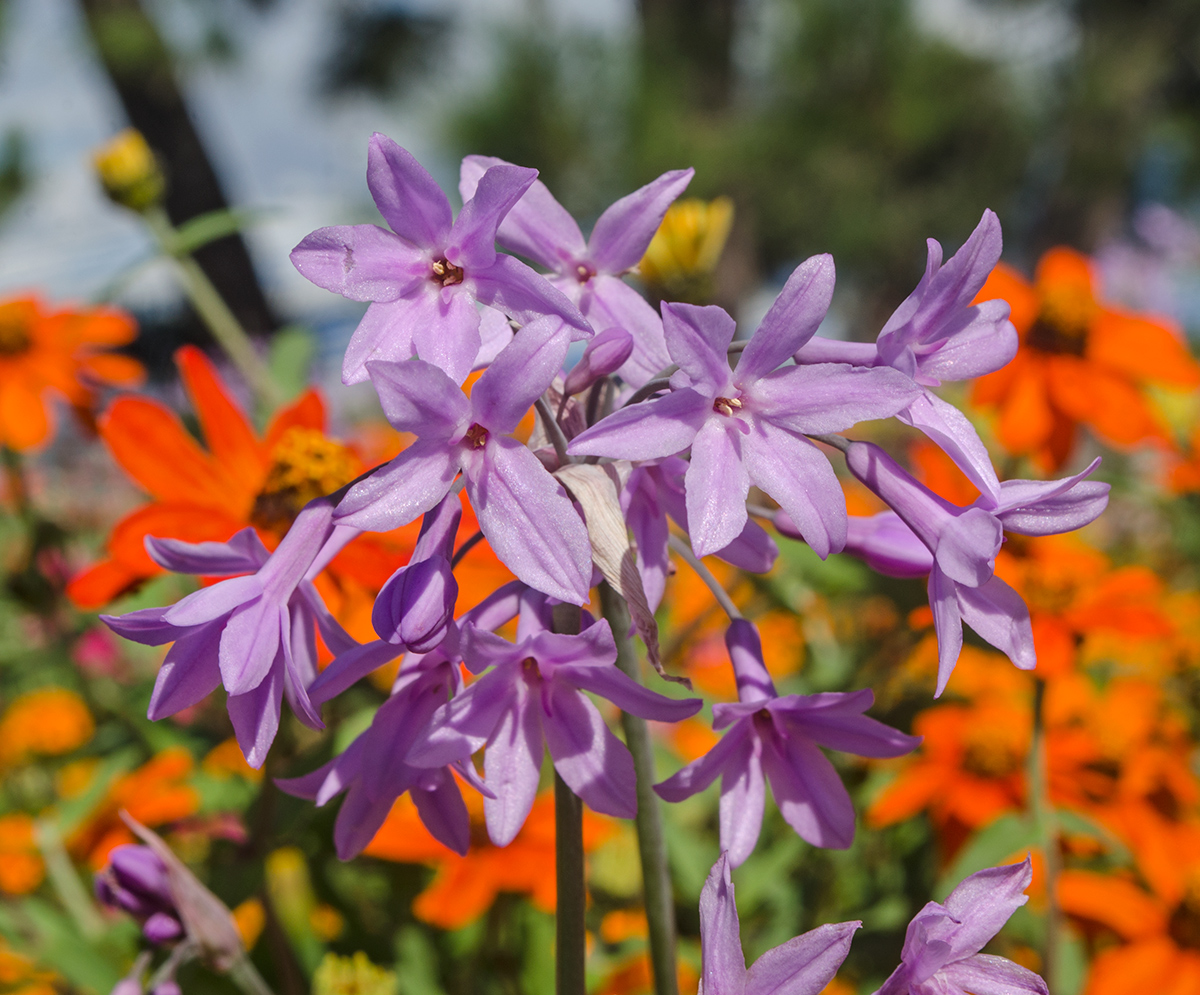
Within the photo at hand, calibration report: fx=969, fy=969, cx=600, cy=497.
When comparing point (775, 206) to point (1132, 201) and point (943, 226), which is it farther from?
point (1132, 201)

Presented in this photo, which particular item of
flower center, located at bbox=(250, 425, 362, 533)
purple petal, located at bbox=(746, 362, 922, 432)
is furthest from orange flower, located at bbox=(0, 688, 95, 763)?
purple petal, located at bbox=(746, 362, 922, 432)

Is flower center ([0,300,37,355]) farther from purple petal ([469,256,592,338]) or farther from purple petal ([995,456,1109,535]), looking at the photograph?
purple petal ([995,456,1109,535])

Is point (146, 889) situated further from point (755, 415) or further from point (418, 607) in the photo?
point (755, 415)

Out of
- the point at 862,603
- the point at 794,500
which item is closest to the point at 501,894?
the point at 794,500

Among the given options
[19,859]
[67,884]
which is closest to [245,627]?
[67,884]

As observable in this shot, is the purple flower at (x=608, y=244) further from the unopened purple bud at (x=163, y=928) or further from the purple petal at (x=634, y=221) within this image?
the unopened purple bud at (x=163, y=928)

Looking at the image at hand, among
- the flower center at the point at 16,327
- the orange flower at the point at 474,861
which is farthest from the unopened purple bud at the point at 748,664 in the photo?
the flower center at the point at 16,327
